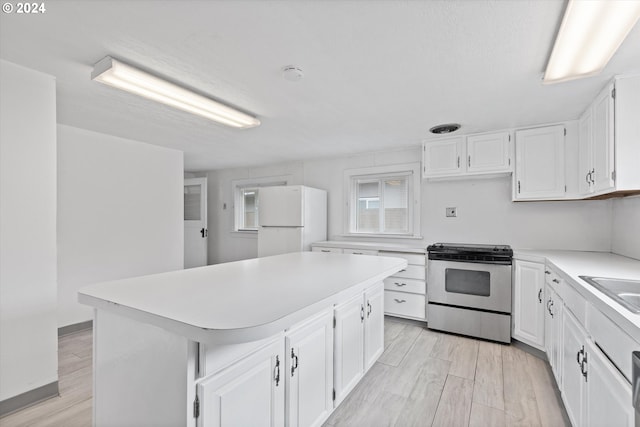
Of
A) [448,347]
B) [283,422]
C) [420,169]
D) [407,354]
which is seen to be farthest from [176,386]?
[420,169]

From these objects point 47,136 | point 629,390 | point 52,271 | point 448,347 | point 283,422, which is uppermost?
point 47,136

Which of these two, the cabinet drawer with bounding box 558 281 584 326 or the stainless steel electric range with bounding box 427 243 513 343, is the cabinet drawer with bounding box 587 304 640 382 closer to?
the cabinet drawer with bounding box 558 281 584 326

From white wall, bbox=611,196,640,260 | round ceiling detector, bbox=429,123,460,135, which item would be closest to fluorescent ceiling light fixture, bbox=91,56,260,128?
round ceiling detector, bbox=429,123,460,135

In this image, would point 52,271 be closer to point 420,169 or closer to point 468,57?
point 468,57

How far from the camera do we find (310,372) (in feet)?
4.92

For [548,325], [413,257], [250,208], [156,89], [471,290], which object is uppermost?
[156,89]

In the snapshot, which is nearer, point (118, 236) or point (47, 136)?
point (47, 136)

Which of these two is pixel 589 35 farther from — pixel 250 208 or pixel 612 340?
pixel 250 208

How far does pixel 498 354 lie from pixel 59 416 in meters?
3.43

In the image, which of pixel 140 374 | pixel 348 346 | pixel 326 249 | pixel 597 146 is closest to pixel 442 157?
pixel 597 146

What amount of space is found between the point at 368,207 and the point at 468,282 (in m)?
1.76

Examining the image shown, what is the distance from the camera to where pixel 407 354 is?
2707 millimetres

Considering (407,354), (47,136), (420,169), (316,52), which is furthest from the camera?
(420,169)

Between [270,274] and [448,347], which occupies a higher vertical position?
[270,274]
